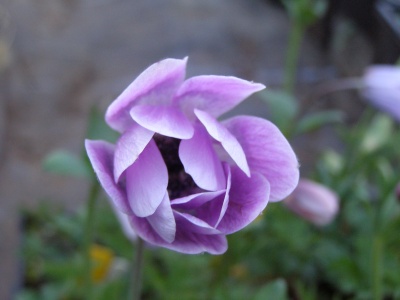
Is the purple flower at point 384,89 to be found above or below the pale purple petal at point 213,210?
below

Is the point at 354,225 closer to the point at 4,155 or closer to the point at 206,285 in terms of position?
the point at 206,285

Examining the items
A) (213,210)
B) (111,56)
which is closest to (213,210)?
(213,210)

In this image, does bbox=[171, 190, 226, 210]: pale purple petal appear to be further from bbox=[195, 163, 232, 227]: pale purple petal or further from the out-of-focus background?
the out-of-focus background

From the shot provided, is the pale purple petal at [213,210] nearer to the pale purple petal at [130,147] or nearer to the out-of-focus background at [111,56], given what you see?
the pale purple petal at [130,147]

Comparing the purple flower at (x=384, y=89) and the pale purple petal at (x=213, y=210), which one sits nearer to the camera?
the pale purple petal at (x=213, y=210)

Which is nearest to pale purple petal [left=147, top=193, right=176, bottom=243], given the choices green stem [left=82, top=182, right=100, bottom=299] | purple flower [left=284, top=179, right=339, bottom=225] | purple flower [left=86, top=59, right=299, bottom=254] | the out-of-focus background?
purple flower [left=86, top=59, right=299, bottom=254]

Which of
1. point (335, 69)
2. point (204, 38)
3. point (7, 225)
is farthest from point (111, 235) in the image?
point (204, 38)

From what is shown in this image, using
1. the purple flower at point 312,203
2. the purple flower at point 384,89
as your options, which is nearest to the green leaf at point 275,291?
the purple flower at point 312,203
